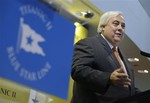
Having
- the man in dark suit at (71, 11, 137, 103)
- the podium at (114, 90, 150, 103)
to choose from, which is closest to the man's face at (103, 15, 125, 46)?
the man in dark suit at (71, 11, 137, 103)

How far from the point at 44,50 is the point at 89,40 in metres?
0.68

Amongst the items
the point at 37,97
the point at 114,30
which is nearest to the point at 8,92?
the point at 37,97

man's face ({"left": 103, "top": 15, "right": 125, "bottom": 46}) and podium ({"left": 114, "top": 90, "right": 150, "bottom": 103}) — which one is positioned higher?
man's face ({"left": 103, "top": 15, "right": 125, "bottom": 46})

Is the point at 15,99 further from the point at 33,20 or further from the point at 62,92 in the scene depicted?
the point at 33,20

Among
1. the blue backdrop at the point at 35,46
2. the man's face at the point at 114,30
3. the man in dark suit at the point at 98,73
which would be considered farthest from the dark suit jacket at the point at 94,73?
the blue backdrop at the point at 35,46

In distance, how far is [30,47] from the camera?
0.94 metres

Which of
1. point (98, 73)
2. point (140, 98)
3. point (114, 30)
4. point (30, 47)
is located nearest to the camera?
point (30, 47)

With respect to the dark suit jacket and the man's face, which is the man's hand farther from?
the man's face

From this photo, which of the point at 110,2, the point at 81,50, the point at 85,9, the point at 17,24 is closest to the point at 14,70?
the point at 17,24

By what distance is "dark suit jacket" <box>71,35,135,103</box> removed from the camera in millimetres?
1418

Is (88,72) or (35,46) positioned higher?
(35,46)

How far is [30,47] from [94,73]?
53 cm

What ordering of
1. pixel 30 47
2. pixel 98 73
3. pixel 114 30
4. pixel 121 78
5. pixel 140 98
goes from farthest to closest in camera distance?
1. pixel 114 30
2. pixel 98 73
3. pixel 121 78
4. pixel 140 98
5. pixel 30 47

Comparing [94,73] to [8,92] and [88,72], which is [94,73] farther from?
[8,92]
